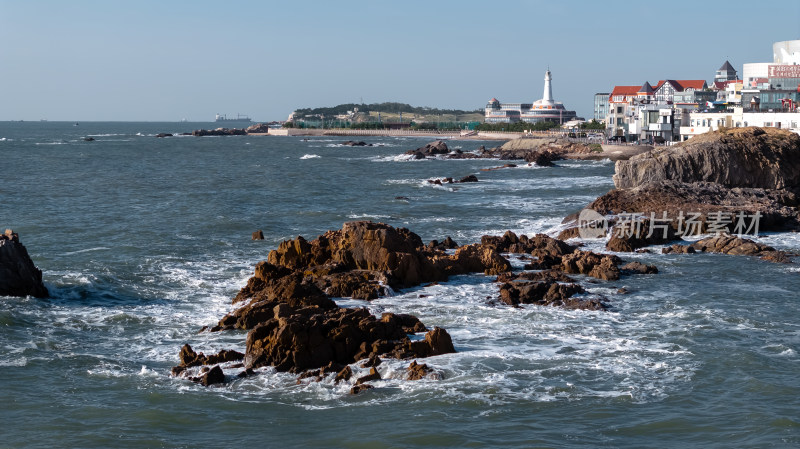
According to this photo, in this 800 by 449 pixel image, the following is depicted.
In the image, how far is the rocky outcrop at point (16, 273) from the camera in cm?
2577

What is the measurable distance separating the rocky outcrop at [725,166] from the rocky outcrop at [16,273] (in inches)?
1156

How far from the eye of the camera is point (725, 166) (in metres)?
44.3

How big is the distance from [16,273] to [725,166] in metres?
33.2

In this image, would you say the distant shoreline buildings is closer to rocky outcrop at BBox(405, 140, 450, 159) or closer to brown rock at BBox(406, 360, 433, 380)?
rocky outcrop at BBox(405, 140, 450, 159)

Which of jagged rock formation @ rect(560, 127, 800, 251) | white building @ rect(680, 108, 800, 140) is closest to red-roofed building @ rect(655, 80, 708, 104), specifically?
white building @ rect(680, 108, 800, 140)

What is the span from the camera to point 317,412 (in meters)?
16.8

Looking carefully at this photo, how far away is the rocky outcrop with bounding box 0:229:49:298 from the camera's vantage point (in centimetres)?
2577

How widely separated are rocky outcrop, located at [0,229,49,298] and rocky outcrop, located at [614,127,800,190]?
96.3 feet

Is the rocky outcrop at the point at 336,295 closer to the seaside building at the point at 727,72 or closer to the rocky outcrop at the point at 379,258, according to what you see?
the rocky outcrop at the point at 379,258

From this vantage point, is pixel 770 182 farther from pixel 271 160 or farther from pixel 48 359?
pixel 271 160

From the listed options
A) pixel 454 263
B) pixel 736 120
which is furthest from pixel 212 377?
pixel 736 120
